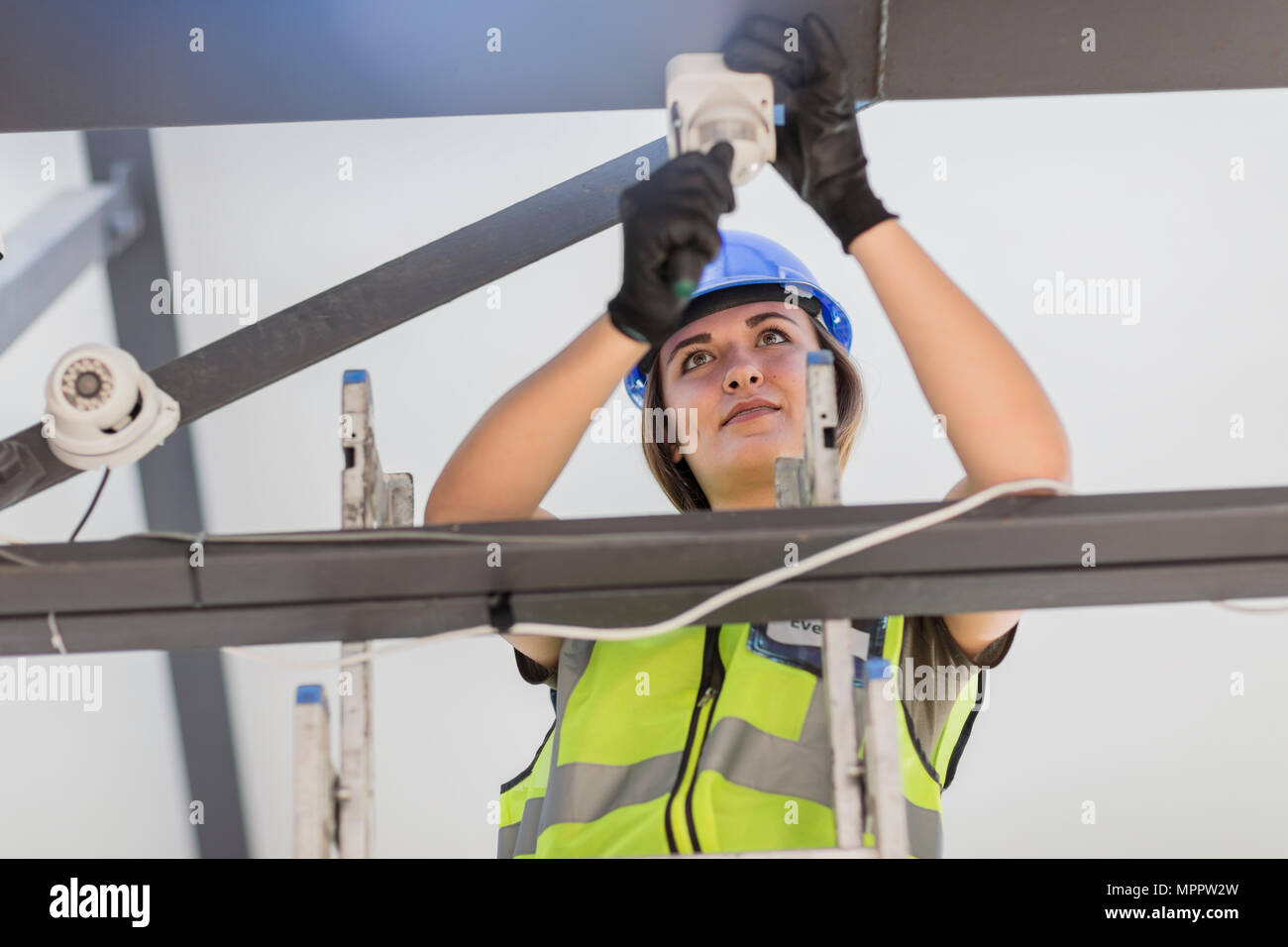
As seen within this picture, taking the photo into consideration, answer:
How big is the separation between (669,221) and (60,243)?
196 centimetres

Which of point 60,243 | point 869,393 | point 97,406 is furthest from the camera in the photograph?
point 869,393

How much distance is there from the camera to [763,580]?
1.41 meters

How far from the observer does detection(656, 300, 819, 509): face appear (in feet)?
7.02

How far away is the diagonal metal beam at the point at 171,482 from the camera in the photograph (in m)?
3.15

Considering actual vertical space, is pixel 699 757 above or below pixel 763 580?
below

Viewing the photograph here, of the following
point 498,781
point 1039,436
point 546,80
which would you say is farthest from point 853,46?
point 498,781

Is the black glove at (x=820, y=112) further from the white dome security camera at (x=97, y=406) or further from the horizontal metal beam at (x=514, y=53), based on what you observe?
the white dome security camera at (x=97, y=406)

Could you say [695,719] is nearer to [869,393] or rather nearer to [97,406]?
[97,406]

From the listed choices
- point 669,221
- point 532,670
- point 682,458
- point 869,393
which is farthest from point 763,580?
point 869,393

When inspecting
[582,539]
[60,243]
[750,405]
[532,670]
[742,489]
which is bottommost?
[532,670]

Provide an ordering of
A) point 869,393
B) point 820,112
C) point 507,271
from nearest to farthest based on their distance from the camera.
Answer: point 820,112 < point 507,271 < point 869,393

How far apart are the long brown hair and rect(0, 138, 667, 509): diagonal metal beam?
0.36 metres

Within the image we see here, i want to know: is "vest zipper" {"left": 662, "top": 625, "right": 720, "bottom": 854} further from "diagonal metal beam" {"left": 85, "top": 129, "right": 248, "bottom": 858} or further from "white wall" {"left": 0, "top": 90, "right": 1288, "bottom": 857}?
"diagonal metal beam" {"left": 85, "top": 129, "right": 248, "bottom": 858}

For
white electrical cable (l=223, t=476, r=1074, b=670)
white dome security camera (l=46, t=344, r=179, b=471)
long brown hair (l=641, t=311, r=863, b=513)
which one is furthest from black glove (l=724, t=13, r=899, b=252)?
white dome security camera (l=46, t=344, r=179, b=471)
